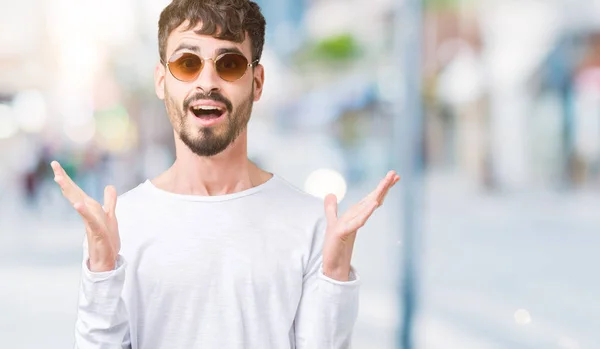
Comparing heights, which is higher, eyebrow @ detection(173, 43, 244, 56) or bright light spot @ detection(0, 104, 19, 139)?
eyebrow @ detection(173, 43, 244, 56)

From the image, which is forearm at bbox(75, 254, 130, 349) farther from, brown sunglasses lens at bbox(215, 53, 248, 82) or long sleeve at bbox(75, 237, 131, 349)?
brown sunglasses lens at bbox(215, 53, 248, 82)

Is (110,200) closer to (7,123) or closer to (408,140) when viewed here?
(408,140)

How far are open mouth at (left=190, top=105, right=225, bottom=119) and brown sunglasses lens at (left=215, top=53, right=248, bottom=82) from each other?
6 cm

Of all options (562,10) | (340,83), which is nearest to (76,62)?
(340,83)

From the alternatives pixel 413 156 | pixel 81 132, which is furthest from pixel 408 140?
pixel 81 132

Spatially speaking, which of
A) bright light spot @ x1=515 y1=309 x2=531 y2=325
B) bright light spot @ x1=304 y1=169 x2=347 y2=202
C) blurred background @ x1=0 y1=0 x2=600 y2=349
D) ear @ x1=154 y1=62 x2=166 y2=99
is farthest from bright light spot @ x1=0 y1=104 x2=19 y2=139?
ear @ x1=154 y1=62 x2=166 y2=99

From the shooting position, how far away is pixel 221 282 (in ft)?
5.39

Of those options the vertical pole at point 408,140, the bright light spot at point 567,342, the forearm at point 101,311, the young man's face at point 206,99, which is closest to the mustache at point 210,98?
the young man's face at point 206,99

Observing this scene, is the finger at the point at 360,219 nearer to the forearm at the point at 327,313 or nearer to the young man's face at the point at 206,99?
the forearm at the point at 327,313

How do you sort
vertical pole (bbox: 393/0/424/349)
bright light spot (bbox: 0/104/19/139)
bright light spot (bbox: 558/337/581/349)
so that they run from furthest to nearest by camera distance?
bright light spot (bbox: 0/104/19/139)
bright light spot (bbox: 558/337/581/349)
vertical pole (bbox: 393/0/424/349)

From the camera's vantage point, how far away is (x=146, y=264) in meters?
1.64

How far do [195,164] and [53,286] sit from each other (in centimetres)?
699

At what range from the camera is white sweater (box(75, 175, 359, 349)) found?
1.63 metres

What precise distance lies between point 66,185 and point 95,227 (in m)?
0.09
